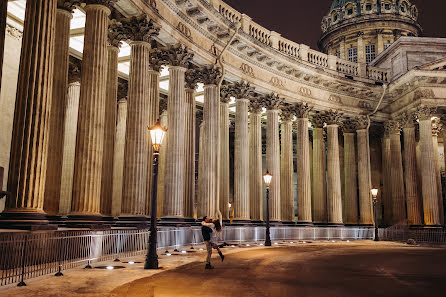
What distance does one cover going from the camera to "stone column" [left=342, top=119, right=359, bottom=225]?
41000 mm

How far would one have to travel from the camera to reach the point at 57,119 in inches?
736

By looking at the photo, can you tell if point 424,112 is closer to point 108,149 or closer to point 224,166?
point 224,166

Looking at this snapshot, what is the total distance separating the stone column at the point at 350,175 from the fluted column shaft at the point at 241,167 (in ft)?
45.0

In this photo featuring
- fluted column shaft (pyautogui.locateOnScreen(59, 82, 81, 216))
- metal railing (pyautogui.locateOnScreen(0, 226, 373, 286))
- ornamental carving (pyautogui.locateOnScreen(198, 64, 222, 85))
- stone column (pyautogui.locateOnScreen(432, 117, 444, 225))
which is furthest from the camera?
stone column (pyautogui.locateOnScreen(432, 117, 444, 225))

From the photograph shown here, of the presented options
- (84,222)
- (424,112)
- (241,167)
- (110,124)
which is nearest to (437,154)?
(424,112)

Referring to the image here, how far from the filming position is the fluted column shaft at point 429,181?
37.2 meters

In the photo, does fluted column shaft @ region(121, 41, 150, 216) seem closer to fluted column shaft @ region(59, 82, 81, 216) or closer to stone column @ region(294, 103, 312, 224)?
fluted column shaft @ region(59, 82, 81, 216)

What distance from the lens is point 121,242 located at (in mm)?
17672

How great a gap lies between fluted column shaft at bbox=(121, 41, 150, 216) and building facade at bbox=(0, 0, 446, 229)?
0.24 feet

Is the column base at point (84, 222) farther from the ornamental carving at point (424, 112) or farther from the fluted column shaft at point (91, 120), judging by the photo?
the ornamental carving at point (424, 112)

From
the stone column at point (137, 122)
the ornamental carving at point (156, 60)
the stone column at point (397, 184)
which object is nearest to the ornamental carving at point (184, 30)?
the ornamental carving at point (156, 60)

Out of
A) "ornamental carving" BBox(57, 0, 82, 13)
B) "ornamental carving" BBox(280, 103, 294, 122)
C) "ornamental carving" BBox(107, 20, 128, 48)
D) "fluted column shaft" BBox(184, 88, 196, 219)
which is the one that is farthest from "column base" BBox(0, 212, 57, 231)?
"ornamental carving" BBox(280, 103, 294, 122)

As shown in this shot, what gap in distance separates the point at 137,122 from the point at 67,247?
9292 mm

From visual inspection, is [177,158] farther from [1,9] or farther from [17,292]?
[17,292]
